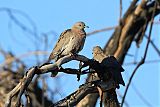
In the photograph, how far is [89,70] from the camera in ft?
Answer: 6.53

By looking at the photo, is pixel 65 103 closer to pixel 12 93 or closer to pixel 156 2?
pixel 12 93

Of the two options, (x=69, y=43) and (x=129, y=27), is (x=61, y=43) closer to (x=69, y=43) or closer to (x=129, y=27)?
(x=69, y=43)

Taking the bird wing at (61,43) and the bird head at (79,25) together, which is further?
the bird head at (79,25)

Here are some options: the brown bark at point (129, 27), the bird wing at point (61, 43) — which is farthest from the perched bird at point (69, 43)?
the brown bark at point (129, 27)

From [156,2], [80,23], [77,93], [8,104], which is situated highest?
[156,2]

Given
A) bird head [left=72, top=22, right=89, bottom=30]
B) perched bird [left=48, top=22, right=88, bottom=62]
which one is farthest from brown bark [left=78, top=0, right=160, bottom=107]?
perched bird [left=48, top=22, right=88, bottom=62]

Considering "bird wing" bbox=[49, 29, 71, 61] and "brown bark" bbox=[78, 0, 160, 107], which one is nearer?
"bird wing" bbox=[49, 29, 71, 61]

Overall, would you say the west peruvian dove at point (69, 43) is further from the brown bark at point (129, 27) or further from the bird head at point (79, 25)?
the brown bark at point (129, 27)

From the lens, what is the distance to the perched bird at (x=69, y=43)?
259 cm

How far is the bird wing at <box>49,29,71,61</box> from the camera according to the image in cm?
256

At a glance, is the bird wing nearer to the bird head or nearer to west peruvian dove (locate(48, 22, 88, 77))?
west peruvian dove (locate(48, 22, 88, 77))

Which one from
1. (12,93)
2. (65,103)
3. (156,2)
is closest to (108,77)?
(65,103)

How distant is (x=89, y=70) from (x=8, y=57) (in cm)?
384

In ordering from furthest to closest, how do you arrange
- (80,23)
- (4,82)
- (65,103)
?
(4,82) < (80,23) < (65,103)
